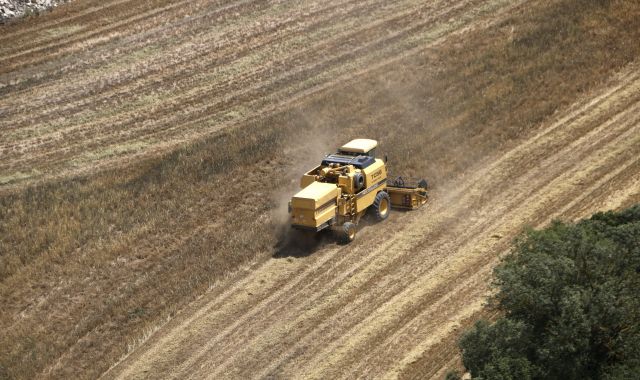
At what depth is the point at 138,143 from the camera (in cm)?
3478

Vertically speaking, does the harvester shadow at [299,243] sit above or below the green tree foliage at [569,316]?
below

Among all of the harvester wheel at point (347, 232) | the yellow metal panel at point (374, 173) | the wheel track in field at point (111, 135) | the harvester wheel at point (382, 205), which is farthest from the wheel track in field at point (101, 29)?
the harvester wheel at point (347, 232)

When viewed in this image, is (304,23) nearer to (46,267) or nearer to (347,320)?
(46,267)

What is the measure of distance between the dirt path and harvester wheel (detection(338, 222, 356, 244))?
259 millimetres

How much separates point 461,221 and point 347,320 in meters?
5.92

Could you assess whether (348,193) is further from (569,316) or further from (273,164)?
(569,316)

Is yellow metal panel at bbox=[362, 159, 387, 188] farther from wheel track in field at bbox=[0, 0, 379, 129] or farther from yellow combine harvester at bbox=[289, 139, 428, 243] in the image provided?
wheel track in field at bbox=[0, 0, 379, 129]

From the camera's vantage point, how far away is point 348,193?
25.6 metres

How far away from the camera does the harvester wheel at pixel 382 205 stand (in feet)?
86.5

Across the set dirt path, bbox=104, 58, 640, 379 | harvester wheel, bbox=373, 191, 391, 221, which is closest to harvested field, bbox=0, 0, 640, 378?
dirt path, bbox=104, 58, 640, 379

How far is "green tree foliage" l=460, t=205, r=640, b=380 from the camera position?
15.7 metres

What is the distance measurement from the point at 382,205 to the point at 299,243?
296 centimetres

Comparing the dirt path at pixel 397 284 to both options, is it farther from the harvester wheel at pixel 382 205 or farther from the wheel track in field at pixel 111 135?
the wheel track in field at pixel 111 135

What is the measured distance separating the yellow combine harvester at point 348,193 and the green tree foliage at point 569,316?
821cm
